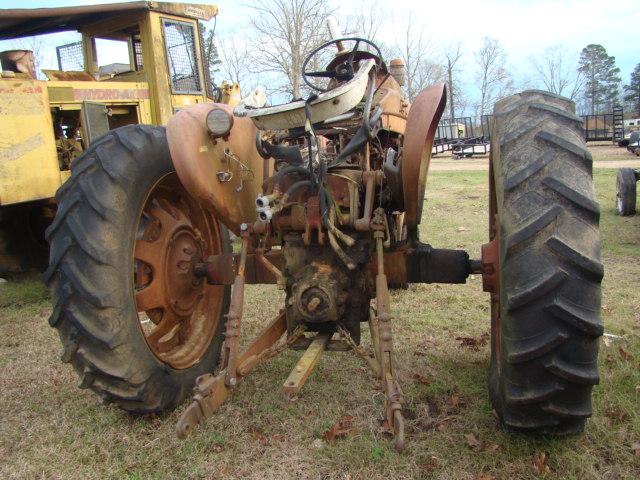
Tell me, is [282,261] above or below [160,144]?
below

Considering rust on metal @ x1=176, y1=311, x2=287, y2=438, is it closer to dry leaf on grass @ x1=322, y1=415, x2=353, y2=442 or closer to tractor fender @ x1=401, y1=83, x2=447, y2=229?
dry leaf on grass @ x1=322, y1=415, x2=353, y2=442

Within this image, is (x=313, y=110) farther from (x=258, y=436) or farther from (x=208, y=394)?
(x=258, y=436)

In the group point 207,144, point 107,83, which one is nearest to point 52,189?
point 107,83

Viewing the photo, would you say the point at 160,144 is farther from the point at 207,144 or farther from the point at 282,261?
the point at 282,261

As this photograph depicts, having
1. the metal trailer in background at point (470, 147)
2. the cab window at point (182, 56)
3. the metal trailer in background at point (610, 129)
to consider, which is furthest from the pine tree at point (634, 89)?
the cab window at point (182, 56)

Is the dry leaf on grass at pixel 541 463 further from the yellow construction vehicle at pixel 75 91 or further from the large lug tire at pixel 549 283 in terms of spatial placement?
the yellow construction vehicle at pixel 75 91

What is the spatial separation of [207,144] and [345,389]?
5.46ft

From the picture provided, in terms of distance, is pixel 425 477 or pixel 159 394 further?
pixel 159 394

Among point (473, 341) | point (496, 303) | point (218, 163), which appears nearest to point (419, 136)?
point (496, 303)

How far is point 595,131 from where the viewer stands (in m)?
30.0

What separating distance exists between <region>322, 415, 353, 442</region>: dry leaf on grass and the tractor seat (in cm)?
158

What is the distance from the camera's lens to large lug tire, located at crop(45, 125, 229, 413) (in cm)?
279

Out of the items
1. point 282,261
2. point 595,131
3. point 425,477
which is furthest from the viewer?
point 595,131

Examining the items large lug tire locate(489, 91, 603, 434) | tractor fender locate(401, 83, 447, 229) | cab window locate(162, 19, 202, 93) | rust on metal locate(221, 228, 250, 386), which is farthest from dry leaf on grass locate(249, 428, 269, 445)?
cab window locate(162, 19, 202, 93)
